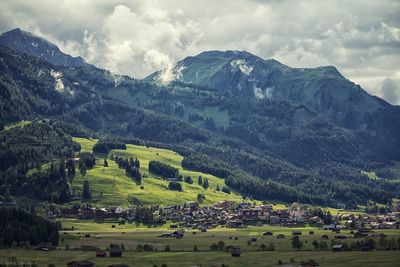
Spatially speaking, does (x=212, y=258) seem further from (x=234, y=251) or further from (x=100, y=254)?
(x=100, y=254)

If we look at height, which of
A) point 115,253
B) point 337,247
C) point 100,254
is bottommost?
point 100,254

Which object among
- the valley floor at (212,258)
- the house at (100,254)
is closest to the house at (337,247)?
the valley floor at (212,258)

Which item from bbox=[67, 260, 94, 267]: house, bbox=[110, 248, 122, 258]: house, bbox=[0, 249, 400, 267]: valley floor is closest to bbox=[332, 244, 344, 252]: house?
bbox=[0, 249, 400, 267]: valley floor

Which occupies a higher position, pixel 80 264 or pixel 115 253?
pixel 115 253

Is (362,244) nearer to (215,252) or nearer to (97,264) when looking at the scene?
(215,252)

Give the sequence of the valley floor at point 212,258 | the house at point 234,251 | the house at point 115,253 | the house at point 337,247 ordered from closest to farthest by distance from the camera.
→ the valley floor at point 212,258 → the house at point 115,253 → the house at point 234,251 → the house at point 337,247

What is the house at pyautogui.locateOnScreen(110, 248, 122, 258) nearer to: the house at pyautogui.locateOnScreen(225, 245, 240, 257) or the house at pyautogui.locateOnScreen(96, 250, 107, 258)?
the house at pyautogui.locateOnScreen(96, 250, 107, 258)

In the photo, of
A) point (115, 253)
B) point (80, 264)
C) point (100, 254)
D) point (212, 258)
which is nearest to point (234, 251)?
point (212, 258)

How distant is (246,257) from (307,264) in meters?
28.5

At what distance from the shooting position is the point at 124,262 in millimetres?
175375

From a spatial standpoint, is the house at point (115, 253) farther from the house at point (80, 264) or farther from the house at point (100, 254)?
the house at point (80, 264)

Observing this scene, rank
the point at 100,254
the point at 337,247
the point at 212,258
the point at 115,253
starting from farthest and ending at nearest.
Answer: the point at 337,247
the point at 100,254
the point at 115,253
the point at 212,258

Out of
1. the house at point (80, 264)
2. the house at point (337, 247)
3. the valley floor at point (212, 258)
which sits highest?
the house at point (337, 247)

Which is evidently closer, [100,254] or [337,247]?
[100,254]
